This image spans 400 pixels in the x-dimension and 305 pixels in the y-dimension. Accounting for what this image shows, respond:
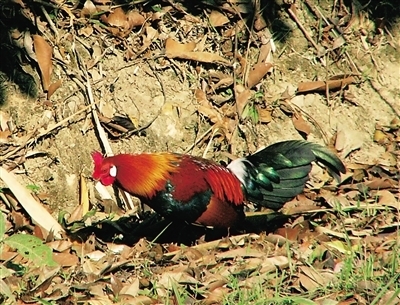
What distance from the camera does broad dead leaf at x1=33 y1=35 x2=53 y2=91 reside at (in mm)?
6520

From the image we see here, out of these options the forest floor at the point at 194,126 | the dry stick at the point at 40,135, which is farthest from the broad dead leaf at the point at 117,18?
the dry stick at the point at 40,135

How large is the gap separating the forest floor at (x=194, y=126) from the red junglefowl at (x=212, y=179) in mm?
270

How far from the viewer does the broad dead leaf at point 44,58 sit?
6.52m

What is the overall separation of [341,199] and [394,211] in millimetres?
424

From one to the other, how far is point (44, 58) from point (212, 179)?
1750mm

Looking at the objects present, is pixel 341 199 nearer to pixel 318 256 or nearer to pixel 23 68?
pixel 318 256

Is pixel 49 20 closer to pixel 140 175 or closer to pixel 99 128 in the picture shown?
pixel 99 128

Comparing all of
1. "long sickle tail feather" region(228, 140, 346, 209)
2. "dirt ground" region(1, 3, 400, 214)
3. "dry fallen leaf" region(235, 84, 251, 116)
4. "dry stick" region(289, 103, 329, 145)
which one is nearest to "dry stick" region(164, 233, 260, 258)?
"long sickle tail feather" region(228, 140, 346, 209)

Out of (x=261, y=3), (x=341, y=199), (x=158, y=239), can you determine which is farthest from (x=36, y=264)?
(x=261, y=3)

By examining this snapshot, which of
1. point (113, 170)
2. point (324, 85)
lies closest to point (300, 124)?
point (324, 85)

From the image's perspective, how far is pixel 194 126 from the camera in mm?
6930

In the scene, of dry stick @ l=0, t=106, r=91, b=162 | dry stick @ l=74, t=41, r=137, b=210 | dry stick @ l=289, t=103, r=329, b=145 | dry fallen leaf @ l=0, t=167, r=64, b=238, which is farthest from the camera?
dry stick @ l=289, t=103, r=329, b=145

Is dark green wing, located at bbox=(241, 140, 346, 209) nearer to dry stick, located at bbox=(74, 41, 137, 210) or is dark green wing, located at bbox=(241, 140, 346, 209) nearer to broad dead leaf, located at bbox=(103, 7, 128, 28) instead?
dry stick, located at bbox=(74, 41, 137, 210)

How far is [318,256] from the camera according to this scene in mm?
5590
